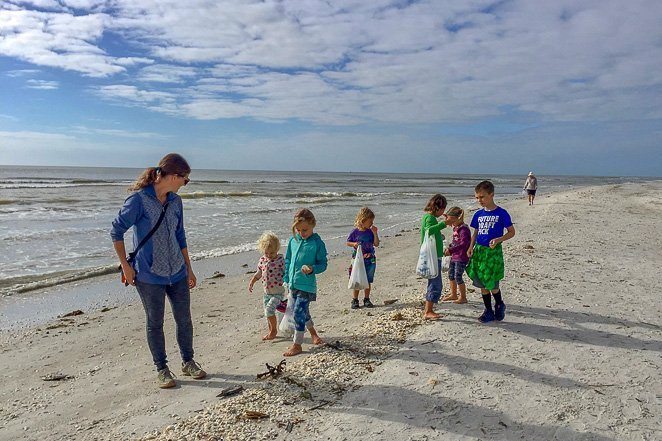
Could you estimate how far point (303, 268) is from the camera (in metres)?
4.86

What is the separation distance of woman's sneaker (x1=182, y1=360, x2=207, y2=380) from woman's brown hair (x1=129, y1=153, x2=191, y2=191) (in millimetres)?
1757

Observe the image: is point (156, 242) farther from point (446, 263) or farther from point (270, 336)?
point (446, 263)

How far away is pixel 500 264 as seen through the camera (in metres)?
5.42

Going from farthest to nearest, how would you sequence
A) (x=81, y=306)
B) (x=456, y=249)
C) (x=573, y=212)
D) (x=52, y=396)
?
(x=573, y=212) < (x=81, y=306) < (x=456, y=249) < (x=52, y=396)

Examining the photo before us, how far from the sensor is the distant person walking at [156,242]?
405 cm

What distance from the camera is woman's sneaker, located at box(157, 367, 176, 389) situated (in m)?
4.36

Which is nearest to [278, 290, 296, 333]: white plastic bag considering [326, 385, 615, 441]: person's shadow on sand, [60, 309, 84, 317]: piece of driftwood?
[326, 385, 615, 441]: person's shadow on sand

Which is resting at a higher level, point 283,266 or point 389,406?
point 283,266

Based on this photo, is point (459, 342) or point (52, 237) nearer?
point (459, 342)

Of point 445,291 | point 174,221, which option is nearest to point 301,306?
point 174,221

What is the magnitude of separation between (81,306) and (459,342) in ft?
20.4

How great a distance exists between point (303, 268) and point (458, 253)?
269 centimetres

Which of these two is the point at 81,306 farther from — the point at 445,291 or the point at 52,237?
the point at 52,237

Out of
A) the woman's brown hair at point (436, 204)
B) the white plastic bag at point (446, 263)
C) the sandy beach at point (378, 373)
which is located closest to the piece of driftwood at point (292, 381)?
the sandy beach at point (378, 373)
